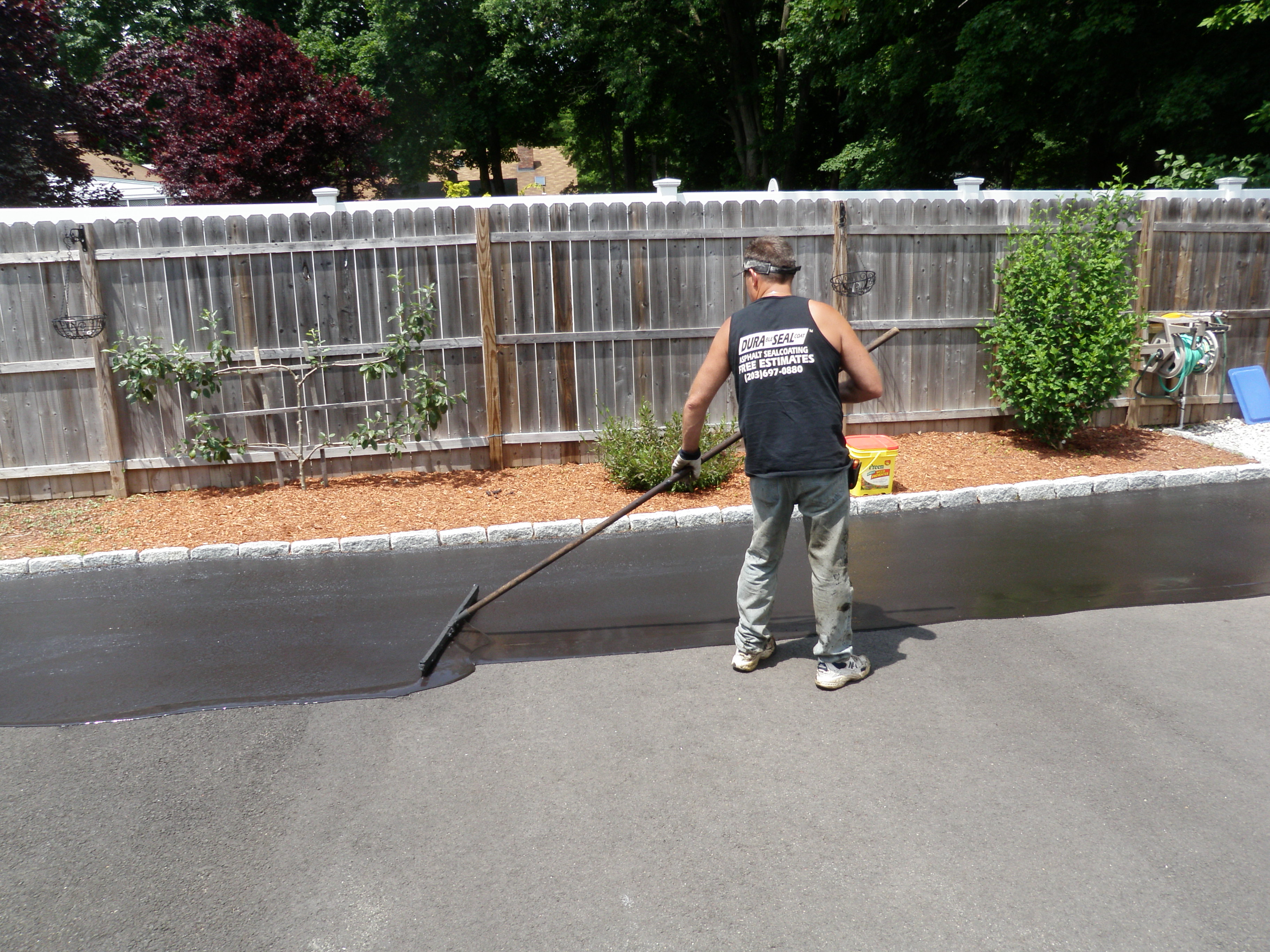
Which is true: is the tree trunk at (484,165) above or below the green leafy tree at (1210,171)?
above

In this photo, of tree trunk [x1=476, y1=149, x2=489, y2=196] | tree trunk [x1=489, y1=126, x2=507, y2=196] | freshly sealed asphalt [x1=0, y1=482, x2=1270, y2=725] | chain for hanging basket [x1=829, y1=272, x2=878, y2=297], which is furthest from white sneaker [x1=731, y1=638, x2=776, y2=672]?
tree trunk [x1=476, y1=149, x2=489, y2=196]

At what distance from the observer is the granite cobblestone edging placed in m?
6.99

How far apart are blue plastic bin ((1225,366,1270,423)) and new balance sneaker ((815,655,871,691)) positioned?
750cm

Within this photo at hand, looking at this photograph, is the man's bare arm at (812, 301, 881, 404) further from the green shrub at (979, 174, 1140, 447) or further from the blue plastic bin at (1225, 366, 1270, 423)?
the blue plastic bin at (1225, 366, 1270, 423)

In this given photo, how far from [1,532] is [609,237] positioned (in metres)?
5.42

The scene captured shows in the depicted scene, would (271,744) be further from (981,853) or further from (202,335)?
(202,335)

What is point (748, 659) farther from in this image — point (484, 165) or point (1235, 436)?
point (484, 165)

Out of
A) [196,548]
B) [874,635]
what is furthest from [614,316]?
[874,635]

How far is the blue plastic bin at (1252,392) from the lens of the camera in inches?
391

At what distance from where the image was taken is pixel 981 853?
325 centimetres

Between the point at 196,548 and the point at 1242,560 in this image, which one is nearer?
the point at 1242,560

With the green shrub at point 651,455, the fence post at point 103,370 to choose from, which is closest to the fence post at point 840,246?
the green shrub at point 651,455

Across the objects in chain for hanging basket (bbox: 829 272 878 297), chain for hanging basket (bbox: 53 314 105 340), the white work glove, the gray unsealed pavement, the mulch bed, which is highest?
chain for hanging basket (bbox: 829 272 878 297)

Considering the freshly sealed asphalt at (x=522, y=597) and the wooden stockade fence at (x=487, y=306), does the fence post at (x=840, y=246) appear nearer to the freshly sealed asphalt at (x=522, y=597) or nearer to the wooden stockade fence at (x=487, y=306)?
the wooden stockade fence at (x=487, y=306)
